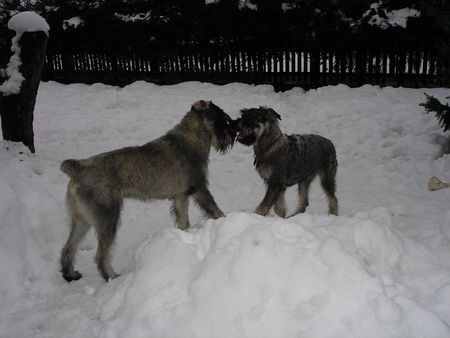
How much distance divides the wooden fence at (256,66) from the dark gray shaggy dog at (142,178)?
778 cm

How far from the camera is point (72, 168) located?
15.0 feet

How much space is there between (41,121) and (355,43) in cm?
884

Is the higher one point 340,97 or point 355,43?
point 355,43

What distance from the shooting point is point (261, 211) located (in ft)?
19.3

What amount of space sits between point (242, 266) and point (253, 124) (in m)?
2.53

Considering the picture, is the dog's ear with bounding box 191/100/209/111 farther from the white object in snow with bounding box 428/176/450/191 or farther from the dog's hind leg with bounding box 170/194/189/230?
the white object in snow with bounding box 428/176/450/191

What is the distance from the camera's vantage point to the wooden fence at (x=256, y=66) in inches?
468

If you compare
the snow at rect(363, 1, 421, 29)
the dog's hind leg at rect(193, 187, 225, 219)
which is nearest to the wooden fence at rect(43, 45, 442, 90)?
the snow at rect(363, 1, 421, 29)

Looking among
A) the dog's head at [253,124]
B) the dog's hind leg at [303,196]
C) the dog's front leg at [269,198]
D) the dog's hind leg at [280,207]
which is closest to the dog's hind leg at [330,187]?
the dog's hind leg at [303,196]

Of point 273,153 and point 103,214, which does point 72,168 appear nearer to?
point 103,214

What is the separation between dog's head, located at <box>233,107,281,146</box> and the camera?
19.5 ft

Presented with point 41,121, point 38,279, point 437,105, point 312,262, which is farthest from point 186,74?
point 312,262

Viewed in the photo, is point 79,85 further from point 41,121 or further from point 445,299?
point 445,299

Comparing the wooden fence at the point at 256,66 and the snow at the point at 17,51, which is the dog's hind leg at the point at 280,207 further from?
the wooden fence at the point at 256,66
